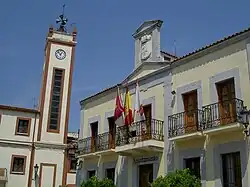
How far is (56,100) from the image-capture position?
1221 inches

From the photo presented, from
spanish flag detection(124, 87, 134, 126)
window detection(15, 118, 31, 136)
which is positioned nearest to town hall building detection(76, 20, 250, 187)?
spanish flag detection(124, 87, 134, 126)

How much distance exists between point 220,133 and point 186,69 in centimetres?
311

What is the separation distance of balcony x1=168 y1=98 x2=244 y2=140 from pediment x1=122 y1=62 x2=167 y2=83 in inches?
105

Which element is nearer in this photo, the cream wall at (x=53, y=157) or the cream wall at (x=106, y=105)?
the cream wall at (x=106, y=105)

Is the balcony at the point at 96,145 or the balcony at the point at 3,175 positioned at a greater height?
the balcony at the point at 96,145

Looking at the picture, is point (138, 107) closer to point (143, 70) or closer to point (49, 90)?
point (143, 70)

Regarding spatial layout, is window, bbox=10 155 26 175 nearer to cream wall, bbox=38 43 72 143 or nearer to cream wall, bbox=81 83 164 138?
cream wall, bbox=38 43 72 143

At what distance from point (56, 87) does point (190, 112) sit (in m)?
19.1

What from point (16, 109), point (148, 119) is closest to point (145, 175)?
point (148, 119)

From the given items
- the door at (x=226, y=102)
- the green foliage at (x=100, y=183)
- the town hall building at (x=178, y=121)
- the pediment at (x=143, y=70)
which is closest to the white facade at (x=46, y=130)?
the town hall building at (x=178, y=121)

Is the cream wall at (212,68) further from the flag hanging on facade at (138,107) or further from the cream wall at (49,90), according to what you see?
the cream wall at (49,90)

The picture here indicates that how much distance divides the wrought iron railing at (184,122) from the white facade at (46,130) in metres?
17.1

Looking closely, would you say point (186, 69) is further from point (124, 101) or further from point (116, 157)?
point (116, 157)

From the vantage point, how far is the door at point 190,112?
13.4 meters
